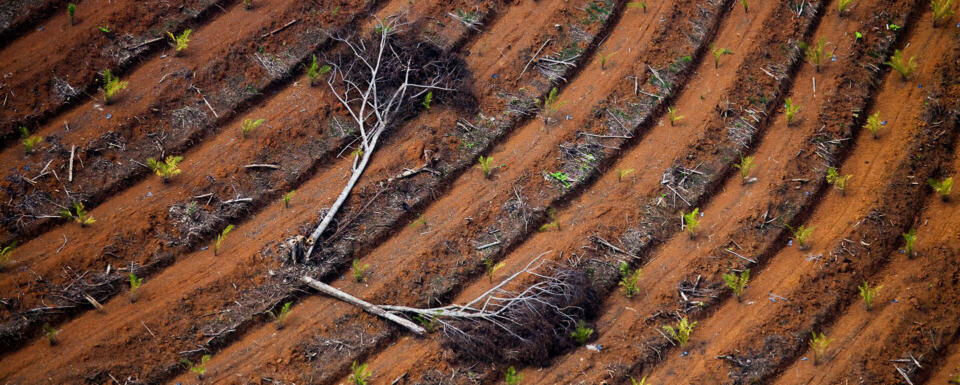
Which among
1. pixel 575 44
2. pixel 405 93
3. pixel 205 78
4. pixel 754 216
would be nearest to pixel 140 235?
pixel 205 78

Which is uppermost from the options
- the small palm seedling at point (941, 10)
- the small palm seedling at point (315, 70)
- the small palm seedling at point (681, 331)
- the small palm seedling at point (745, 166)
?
the small palm seedling at point (941, 10)

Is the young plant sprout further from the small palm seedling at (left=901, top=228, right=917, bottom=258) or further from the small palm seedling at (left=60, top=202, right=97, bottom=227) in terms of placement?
the small palm seedling at (left=901, top=228, right=917, bottom=258)

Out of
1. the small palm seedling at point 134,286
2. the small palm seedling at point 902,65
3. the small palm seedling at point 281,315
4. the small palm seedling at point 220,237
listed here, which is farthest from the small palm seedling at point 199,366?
the small palm seedling at point 902,65

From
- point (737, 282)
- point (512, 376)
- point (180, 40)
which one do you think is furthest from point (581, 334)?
point (180, 40)

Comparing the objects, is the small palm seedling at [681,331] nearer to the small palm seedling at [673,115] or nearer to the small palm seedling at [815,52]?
the small palm seedling at [673,115]

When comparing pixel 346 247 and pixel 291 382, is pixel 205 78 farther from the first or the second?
pixel 291 382

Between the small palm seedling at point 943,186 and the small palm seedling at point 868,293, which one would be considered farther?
the small palm seedling at point 943,186

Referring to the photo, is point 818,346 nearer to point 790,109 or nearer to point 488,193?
point 790,109

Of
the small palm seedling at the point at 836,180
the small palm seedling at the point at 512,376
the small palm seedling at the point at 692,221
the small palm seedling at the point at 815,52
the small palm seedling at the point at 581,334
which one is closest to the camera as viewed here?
the small palm seedling at the point at 512,376
